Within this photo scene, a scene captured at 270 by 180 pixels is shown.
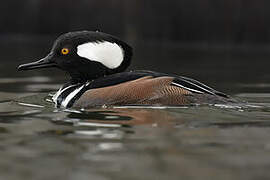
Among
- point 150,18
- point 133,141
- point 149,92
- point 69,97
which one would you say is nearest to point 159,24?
point 150,18

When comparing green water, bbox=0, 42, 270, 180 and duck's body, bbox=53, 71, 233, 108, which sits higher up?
duck's body, bbox=53, 71, 233, 108

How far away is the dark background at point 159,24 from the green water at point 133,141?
9.30 m

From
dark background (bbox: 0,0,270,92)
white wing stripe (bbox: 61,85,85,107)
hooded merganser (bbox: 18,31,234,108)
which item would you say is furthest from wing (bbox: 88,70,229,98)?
dark background (bbox: 0,0,270,92)

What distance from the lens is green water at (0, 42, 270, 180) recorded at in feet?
10.6

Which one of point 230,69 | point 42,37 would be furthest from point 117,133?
point 42,37

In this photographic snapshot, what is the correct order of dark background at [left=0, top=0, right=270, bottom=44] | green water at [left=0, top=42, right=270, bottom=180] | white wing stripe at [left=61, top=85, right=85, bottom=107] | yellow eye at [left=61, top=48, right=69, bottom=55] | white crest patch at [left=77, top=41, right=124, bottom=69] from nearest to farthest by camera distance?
green water at [left=0, top=42, right=270, bottom=180] < white wing stripe at [left=61, top=85, right=85, bottom=107] < white crest patch at [left=77, top=41, right=124, bottom=69] < yellow eye at [left=61, top=48, right=69, bottom=55] < dark background at [left=0, top=0, right=270, bottom=44]

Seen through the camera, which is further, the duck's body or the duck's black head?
the duck's black head

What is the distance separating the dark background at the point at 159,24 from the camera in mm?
17812

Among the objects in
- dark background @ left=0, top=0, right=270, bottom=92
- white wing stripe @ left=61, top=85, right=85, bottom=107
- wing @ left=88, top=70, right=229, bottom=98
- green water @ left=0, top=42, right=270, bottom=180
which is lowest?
green water @ left=0, top=42, right=270, bottom=180

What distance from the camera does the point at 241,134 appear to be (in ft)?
14.1

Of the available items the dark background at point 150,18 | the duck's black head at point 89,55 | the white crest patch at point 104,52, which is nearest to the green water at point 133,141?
the duck's black head at point 89,55

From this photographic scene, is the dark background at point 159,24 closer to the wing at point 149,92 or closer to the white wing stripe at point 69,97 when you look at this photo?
the white wing stripe at point 69,97

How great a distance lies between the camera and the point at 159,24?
20.1m

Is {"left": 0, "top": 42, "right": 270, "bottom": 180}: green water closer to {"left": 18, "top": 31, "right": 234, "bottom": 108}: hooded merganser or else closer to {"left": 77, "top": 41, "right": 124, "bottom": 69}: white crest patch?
{"left": 18, "top": 31, "right": 234, "bottom": 108}: hooded merganser
